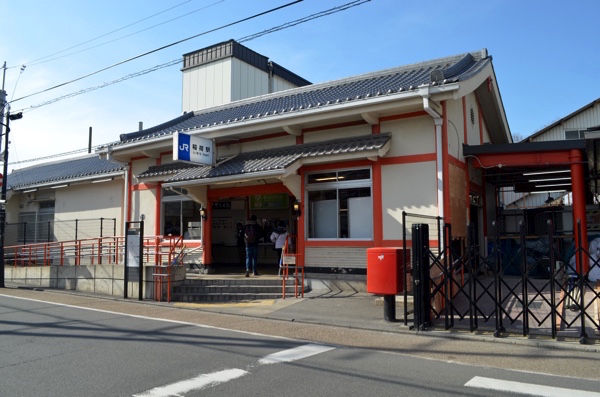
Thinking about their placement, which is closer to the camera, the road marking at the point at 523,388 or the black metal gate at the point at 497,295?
the road marking at the point at 523,388

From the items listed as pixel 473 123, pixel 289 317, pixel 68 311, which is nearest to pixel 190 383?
pixel 289 317

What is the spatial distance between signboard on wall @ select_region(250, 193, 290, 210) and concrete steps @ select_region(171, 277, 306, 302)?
4.70m

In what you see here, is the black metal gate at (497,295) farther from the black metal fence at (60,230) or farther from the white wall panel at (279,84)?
the white wall panel at (279,84)

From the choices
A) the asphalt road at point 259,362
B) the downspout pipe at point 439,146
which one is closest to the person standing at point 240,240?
the asphalt road at point 259,362

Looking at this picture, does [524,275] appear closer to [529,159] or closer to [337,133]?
[529,159]

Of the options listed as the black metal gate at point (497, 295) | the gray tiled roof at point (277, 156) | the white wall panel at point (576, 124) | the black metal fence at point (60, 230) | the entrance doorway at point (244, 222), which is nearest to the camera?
the black metal gate at point (497, 295)

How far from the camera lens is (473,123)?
15.3 meters

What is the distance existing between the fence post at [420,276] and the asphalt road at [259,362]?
49cm

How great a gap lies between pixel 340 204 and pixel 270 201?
5412 mm

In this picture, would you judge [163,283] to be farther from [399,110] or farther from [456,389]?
[456,389]

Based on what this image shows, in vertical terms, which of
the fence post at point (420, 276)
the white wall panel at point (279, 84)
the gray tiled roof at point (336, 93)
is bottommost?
the fence post at point (420, 276)

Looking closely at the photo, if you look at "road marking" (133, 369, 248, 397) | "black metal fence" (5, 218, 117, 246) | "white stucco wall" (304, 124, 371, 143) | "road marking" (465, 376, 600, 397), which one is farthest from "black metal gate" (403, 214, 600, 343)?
"black metal fence" (5, 218, 117, 246)

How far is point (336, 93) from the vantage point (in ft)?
49.2

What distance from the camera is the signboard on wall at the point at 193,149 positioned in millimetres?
13961
